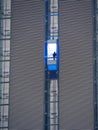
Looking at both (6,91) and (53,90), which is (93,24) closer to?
(53,90)

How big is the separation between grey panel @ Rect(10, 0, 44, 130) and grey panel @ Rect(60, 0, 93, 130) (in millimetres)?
1263

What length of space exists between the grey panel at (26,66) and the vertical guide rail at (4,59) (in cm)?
35

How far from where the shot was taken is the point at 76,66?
76.7 ft

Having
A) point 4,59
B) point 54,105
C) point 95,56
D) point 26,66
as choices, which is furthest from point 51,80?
point 4,59

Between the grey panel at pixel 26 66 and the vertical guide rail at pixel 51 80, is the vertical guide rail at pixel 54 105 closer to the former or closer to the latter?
the vertical guide rail at pixel 51 80

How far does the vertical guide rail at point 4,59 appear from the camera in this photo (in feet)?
77.8

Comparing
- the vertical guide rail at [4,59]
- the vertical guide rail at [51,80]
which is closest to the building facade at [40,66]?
the vertical guide rail at [4,59]

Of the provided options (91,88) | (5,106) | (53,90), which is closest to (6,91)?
(5,106)

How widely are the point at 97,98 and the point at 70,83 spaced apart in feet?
5.57

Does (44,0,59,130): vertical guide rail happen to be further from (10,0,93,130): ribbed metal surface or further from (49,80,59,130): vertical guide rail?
(10,0,93,130): ribbed metal surface

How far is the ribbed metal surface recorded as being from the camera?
23094 mm

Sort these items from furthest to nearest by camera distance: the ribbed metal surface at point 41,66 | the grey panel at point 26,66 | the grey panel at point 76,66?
the grey panel at point 26,66 → the ribbed metal surface at point 41,66 → the grey panel at point 76,66

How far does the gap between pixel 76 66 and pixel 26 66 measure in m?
2.84

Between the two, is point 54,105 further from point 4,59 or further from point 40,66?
point 4,59
